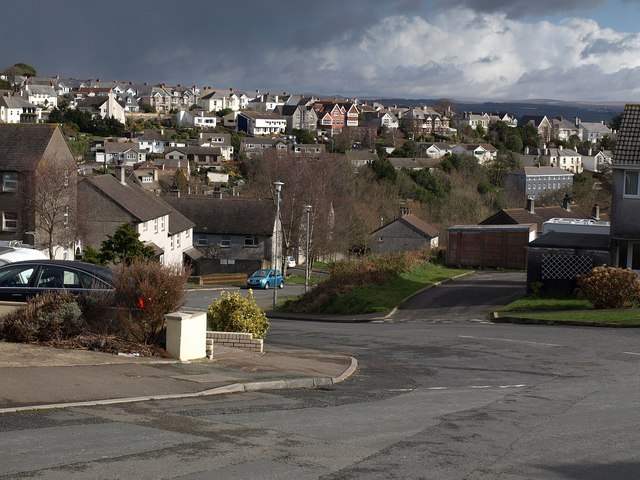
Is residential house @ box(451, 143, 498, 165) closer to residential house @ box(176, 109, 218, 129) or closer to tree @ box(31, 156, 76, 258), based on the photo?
residential house @ box(176, 109, 218, 129)

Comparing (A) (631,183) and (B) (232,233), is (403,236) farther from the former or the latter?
(A) (631,183)

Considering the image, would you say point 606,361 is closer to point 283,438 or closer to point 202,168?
point 283,438

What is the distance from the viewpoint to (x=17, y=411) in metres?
12.1

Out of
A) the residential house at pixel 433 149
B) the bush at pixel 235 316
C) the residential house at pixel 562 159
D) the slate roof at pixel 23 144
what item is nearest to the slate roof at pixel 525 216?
the slate roof at pixel 23 144

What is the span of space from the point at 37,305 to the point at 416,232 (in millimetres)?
58843

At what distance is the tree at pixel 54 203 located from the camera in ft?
175

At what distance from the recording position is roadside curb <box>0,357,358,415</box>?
12547mm

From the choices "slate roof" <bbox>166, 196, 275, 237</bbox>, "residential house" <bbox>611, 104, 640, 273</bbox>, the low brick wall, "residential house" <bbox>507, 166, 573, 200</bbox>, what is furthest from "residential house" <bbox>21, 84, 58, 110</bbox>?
the low brick wall

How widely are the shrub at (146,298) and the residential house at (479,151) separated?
12708 cm

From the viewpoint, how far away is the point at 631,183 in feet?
117

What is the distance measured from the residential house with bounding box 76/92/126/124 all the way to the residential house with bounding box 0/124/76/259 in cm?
10987

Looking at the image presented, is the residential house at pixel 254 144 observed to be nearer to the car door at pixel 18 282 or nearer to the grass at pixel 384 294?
the grass at pixel 384 294

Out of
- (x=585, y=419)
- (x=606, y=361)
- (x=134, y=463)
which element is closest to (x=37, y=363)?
(x=134, y=463)

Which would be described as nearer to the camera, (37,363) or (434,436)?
(434,436)
